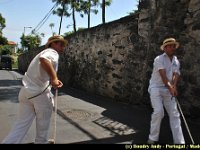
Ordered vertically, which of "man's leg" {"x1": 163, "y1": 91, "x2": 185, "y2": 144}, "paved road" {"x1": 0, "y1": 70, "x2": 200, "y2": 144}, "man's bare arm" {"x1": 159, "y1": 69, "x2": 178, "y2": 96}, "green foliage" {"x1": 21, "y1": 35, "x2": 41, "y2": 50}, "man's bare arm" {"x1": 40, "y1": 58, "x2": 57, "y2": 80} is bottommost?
"paved road" {"x1": 0, "y1": 70, "x2": 200, "y2": 144}

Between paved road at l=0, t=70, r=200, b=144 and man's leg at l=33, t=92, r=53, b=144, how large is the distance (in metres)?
0.82

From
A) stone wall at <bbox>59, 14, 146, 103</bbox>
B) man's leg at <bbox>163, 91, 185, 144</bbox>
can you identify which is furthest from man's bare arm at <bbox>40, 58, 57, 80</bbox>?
stone wall at <bbox>59, 14, 146, 103</bbox>

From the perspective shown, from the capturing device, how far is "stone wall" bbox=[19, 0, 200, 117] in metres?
7.30

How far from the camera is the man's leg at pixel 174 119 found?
5.05m

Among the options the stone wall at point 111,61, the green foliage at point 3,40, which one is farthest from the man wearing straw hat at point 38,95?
the green foliage at point 3,40

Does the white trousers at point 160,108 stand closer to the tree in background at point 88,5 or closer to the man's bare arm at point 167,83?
the man's bare arm at point 167,83

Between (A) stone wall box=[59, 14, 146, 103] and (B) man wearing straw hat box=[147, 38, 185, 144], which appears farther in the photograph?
(A) stone wall box=[59, 14, 146, 103]

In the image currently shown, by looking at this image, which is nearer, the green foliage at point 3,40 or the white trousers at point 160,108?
the white trousers at point 160,108

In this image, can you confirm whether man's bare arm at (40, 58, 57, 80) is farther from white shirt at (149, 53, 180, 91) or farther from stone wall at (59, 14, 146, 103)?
stone wall at (59, 14, 146, 103)

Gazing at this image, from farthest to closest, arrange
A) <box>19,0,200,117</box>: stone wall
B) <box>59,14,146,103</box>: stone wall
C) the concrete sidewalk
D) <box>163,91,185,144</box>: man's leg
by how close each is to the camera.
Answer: <box>59,14,146,103</box>: stone wall < <box>19,0,200,117</box>: stone wall < the concrete sidewalk < <box>163,91,185,144</box>: man's leg

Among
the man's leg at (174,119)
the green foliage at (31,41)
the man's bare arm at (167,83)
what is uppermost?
→ the green foliage at (31,41)

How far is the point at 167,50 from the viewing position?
537 cm

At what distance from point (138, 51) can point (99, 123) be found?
3.07 meters

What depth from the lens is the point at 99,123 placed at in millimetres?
7184
